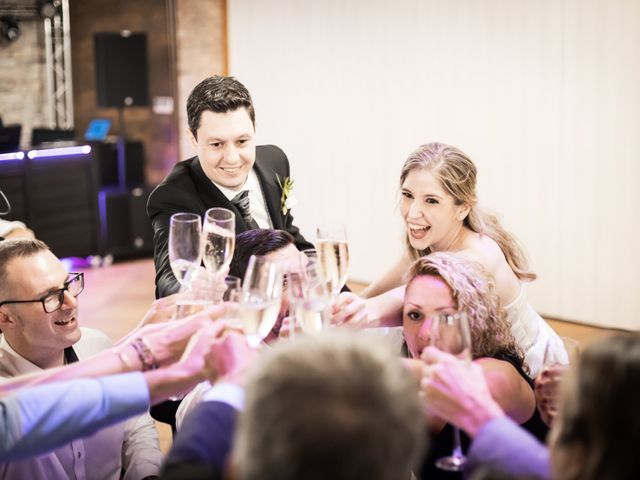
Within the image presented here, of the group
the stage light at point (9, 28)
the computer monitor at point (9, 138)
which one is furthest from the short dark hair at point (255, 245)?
the stage light at point (9, 28)

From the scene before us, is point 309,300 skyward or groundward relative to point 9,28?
groundward

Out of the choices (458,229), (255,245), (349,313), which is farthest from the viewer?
(458,229)

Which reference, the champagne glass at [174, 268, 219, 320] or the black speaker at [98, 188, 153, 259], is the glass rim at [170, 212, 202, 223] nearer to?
the champagne glass at [174, 268, 219, 320]

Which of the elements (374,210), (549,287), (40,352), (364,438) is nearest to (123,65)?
(374,210)

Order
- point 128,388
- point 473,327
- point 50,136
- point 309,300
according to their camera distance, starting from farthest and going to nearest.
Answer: point 50,136 < point 473,327 < point 309,300 < point 128,388

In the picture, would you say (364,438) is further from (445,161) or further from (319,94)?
(319,94)

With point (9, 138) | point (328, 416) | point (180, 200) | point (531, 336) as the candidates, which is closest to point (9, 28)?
point (9, 138)

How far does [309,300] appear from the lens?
7.50ft

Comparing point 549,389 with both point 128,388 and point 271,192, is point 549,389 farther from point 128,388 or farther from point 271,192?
point 271,192

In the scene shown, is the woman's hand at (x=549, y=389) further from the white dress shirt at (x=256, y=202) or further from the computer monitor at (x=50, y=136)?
the computer monitor at (x=50, y=136)

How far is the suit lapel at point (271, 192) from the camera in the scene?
12.5 feet

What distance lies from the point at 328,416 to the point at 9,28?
10.1m

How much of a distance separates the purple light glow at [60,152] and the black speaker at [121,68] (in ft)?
2.91

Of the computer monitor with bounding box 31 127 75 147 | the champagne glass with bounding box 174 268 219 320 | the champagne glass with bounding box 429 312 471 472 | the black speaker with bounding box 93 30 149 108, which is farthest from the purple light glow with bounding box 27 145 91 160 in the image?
the champagne glass with bounding box 429 312 471 472
